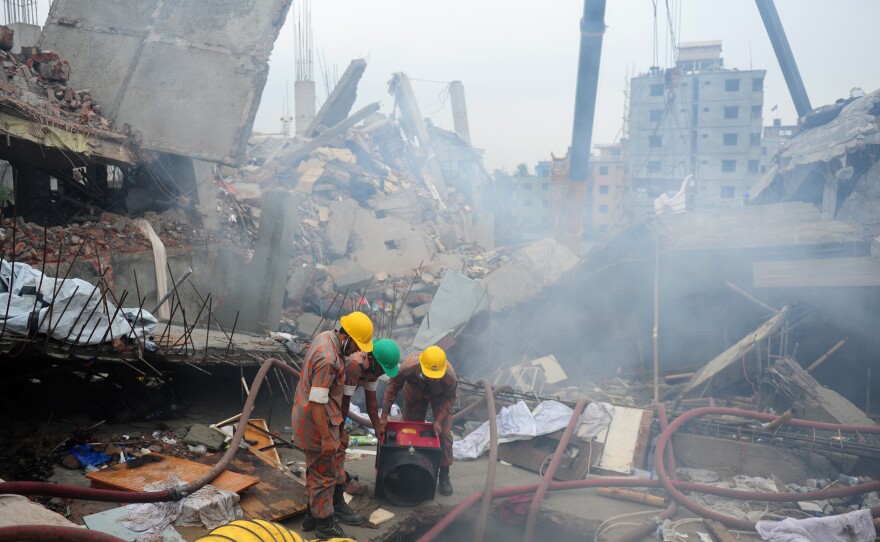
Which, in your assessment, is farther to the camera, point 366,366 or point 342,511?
point 342,511

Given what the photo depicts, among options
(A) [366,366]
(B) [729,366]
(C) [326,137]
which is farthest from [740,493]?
(C) [326,137]

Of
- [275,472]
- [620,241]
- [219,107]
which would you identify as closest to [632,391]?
[620,241]

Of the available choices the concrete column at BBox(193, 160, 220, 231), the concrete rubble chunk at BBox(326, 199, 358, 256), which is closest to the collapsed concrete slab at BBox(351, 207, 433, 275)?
the concrete rubble chunk at BBox(326, 199, 358, 256)

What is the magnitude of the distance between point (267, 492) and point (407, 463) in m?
1.27

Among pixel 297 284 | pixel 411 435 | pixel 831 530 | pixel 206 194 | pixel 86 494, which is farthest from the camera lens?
pixel 297 284

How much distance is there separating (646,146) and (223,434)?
43163mm

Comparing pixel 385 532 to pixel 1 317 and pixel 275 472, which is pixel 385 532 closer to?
pixel 275 472

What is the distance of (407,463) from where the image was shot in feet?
18.5

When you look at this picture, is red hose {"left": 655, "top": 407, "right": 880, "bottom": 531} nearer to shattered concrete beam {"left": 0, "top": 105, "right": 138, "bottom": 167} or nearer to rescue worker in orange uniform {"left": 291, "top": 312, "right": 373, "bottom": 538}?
rescue worker in orange uniform {"left": 291, "top": 312, "right": 373, "bottom": 538}

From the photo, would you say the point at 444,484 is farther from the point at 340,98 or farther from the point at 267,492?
the point at 340,98

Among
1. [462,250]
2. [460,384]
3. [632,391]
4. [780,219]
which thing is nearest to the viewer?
[460,384]

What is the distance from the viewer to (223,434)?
627 cm

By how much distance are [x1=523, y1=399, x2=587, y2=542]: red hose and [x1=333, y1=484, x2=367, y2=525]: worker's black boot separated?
4.99ft

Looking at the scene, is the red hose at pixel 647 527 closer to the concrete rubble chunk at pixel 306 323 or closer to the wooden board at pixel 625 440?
the wooden board at pixel 625 440
